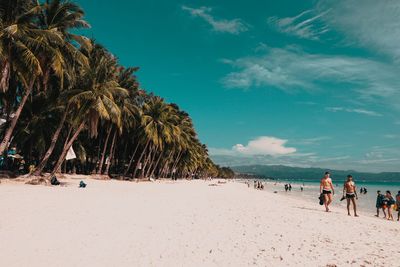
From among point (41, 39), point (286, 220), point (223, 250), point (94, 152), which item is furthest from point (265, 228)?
point (94, 152)

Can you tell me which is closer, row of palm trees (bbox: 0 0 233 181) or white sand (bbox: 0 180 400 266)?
white sand (bbox: 0 180 400 266)

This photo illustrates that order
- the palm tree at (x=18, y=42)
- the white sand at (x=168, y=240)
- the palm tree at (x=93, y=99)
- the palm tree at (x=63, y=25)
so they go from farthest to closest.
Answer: the palm tree at (x=93, y=99), the palm tree at (x=63, y=25), the palm tree at (x=18, y=42), the white sand at (x=168, y=240)

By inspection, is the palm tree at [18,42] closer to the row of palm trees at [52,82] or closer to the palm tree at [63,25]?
the row of palm trees at [52,82]

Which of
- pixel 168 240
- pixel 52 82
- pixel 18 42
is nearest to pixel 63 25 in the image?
pixel 52 82

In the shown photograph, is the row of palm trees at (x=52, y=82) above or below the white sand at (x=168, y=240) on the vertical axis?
above

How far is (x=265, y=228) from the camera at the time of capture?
890cm

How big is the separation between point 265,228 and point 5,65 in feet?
56.5

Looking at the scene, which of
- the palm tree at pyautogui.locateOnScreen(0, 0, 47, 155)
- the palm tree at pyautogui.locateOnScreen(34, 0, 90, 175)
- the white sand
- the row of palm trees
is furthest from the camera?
the palm tree at pyautogui.locateOnScreen(34, 0, 90, 175)

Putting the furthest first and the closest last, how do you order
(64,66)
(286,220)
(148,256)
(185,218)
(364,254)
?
(64,66) → (286,220) → (185,218) → (364,254) → (148,256)

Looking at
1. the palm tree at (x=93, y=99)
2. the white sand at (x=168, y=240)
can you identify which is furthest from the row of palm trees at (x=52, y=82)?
the white sand at (x=168, y=240)

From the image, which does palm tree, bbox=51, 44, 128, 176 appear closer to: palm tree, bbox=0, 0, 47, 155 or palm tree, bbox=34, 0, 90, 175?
palm tree, bbox=34, 0, 90, 175

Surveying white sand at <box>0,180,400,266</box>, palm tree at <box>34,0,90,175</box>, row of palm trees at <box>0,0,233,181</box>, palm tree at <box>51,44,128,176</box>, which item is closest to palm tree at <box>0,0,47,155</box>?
row of palm trees at <box>0,0,233,181</box>

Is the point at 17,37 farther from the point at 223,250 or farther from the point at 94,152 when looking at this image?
the point at 94,152

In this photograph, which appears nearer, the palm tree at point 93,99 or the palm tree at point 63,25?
the palm tree at point 63,25
